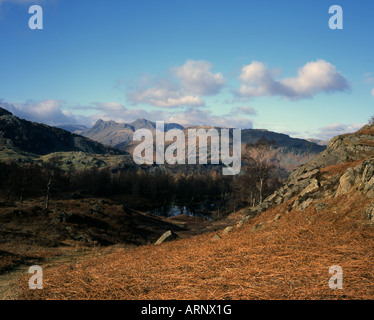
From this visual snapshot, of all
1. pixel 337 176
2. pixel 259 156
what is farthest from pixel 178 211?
pixel 337 176

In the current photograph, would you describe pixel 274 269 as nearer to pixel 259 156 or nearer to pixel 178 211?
pixel 259 156

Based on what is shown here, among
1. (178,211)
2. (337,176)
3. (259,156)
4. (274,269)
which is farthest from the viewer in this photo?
(178,211)

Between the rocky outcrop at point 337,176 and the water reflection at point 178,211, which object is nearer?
the rocky outcrop at point 337,176

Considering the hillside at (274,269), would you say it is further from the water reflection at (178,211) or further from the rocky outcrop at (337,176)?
the water reflection at (178,211)

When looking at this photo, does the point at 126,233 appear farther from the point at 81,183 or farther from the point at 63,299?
the point at 81,183

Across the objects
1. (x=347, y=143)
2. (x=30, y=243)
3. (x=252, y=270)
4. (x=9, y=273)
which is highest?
(x=347, y=143)

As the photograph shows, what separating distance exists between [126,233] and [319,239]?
3373cm

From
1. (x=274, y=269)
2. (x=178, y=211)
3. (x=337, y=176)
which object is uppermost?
(x=337, y=176)

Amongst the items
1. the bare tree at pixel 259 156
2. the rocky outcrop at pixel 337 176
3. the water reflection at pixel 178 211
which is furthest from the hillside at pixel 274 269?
the water reflection at pixel 178 211

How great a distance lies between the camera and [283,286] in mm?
4902

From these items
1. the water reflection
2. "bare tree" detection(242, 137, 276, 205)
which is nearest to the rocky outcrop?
"bare tree" detection(242, 137, 276, 205)
